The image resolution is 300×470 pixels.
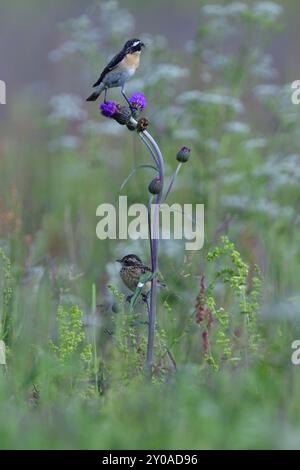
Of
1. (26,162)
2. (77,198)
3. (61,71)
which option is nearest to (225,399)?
(77,198)

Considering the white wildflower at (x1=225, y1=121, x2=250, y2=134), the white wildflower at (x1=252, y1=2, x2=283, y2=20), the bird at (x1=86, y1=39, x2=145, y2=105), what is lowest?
the bird at (x1=86, y1=39, x2=145, y2=105)

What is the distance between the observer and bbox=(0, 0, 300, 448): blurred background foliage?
11.9 feet

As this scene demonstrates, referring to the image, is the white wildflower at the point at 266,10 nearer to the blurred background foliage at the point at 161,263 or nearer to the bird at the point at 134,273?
the blurred background foliage at the point at 161,263

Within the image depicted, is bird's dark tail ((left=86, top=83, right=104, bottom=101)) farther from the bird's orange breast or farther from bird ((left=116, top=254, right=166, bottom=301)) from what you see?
bird ((left=116, top=254, right=166, bottom=301))

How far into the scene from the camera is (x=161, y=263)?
6.00m

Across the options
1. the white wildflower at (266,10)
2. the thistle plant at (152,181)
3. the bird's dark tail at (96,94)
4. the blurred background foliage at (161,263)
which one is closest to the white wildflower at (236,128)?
the blurred background foliage at (161,263)

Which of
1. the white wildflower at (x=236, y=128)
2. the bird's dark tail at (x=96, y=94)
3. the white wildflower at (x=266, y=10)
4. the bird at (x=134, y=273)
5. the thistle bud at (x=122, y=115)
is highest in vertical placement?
the white wildflower at (x=266, y=10)

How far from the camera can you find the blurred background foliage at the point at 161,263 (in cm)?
364

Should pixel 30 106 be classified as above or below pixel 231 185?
above

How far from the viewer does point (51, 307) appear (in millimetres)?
5262

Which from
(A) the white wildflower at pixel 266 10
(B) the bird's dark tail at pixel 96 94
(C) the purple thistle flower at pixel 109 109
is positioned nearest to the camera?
(C) the purple thistle flower at pixel 109 109

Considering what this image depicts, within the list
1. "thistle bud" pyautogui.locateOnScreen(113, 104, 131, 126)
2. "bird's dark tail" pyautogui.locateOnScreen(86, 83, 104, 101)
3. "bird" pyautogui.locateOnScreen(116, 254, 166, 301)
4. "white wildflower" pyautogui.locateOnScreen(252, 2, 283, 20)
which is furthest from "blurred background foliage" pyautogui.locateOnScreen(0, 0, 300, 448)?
"thistle bud" pyautogui.locateOnScreen(113, 104, 131, 126)
